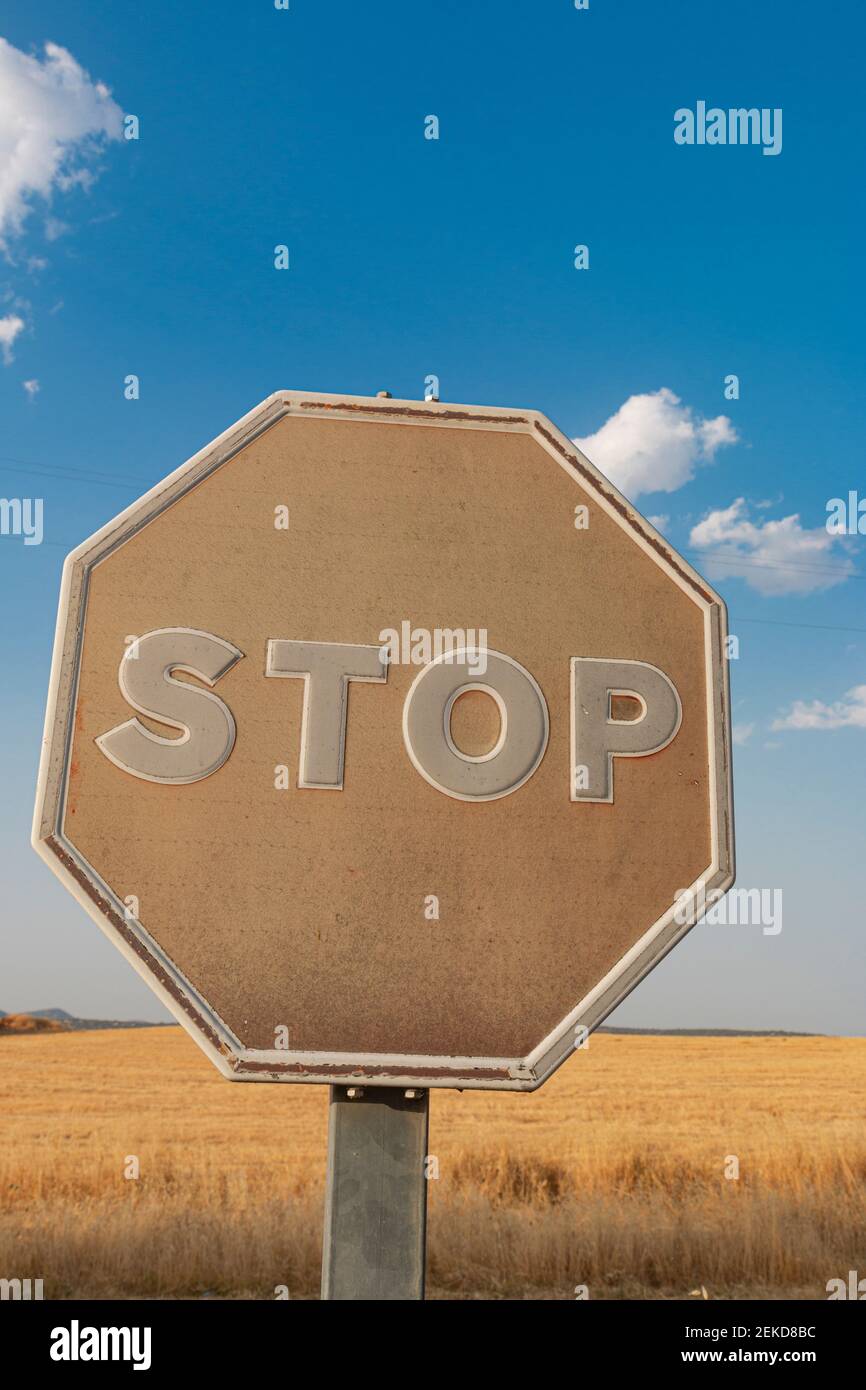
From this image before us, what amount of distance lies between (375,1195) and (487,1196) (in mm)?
8080

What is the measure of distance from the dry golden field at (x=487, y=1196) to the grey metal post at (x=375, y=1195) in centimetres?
487

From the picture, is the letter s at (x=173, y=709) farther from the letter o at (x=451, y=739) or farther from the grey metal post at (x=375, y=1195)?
the grey metal post at (x=375, y=1195)

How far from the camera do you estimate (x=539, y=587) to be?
3561 millimetres

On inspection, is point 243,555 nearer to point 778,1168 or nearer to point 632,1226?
point 632,1226

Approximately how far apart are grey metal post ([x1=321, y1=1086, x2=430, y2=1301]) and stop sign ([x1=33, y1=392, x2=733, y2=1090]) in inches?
7.4

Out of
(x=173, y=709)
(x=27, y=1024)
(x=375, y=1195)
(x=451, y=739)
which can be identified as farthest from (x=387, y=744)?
(x=27, y=1024)

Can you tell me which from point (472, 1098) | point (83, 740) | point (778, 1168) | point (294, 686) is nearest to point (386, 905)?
point (294, 686)

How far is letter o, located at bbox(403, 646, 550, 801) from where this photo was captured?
3.30 meters

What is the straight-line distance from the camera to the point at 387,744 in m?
3.33

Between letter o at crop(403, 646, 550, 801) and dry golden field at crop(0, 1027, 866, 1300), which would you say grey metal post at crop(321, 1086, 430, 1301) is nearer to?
letter o at crop(403, 646, 550, 801)

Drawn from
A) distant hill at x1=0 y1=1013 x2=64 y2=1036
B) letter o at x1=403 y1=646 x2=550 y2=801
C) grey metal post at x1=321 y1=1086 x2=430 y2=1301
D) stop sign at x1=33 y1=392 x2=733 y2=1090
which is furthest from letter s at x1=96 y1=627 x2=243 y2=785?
distant hill at x1=0 y1=1013 x2=64 y2=1036

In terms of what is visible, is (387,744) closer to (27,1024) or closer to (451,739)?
(451,739)

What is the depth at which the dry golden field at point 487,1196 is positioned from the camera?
754 centimetres
